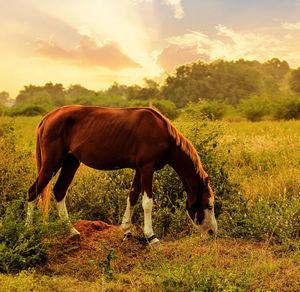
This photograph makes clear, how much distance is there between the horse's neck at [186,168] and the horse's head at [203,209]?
10 cm

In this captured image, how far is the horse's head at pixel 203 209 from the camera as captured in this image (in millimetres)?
5754

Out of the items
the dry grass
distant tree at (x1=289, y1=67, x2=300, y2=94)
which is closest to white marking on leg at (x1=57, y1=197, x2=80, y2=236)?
the dry grass

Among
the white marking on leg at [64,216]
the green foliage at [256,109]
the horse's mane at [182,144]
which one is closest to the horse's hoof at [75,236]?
the white marking on leg at [64,216]

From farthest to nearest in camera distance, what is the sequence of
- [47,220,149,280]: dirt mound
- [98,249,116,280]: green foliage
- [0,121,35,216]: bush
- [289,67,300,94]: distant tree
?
[289,67,300,94]: distant tree
[0,121,35,216]: bush
[47,220,149,280]: dirt mound
[98,249,116,280]: green foliage

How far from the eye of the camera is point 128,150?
558 centimetres

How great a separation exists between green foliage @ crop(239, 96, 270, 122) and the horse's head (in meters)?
30.2

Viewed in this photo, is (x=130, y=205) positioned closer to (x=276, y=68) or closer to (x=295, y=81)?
(x=295, y=81)

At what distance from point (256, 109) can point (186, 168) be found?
30746 millimetres

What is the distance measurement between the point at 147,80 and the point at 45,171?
177ft

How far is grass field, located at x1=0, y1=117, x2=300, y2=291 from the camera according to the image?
429 cm

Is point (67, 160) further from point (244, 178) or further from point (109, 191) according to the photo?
point (244, 178)

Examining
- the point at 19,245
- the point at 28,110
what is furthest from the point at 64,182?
the point at 28,110

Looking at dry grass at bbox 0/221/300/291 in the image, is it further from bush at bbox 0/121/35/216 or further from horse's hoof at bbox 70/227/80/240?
bush at bbox 0/121/35/216

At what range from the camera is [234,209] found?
680cm
